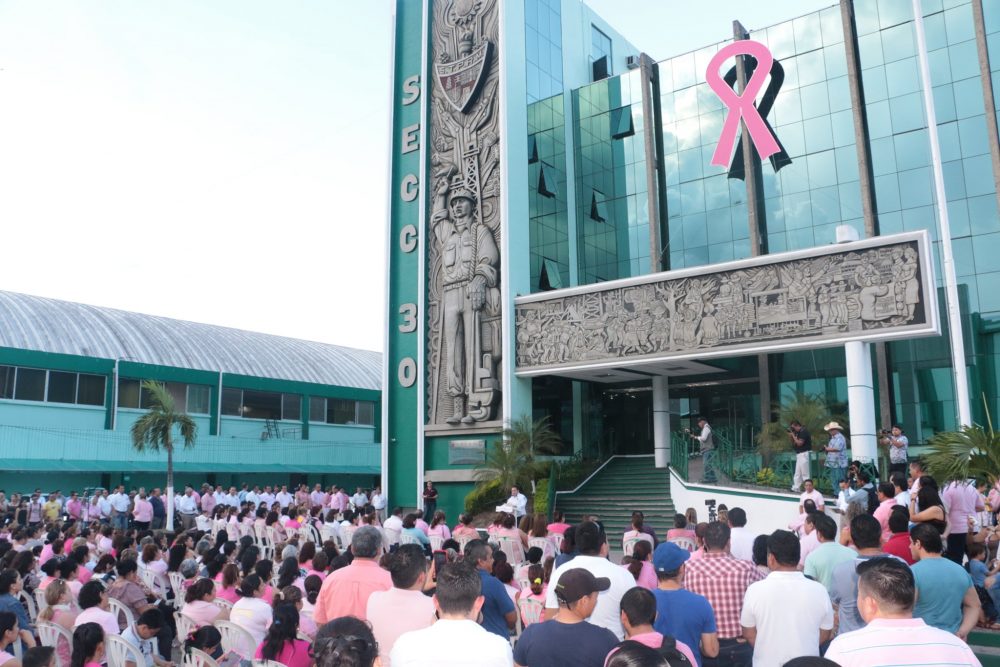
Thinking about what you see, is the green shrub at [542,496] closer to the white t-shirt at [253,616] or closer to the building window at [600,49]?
the white t-shirt at [253,616]

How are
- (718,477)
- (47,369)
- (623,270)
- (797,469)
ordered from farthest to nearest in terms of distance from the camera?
(47,369)
(623,270)
(718,477)
(797,469)

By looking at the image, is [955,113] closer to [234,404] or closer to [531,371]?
[531,371]

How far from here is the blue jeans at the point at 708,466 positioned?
21.2 m

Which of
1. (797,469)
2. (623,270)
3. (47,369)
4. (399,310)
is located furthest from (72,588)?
(47,369)

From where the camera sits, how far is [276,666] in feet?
18.2

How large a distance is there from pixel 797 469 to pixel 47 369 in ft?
90.9

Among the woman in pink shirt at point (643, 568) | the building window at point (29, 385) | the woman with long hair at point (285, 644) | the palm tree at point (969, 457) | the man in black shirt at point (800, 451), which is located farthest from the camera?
the building window at point (29, 385)

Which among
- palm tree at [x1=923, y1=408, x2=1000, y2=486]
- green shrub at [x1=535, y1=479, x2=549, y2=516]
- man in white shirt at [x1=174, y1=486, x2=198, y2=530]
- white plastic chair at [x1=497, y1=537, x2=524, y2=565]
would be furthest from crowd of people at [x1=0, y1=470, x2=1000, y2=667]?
man in white shirt at [x1=174, y1=486, x2=198, y2=530]

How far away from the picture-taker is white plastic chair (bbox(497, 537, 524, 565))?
13.4 meters

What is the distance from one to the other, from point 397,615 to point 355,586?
1.06m

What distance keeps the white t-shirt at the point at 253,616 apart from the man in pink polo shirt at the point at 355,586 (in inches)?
45.9

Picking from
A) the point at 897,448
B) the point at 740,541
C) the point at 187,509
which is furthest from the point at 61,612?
the point at 187,509

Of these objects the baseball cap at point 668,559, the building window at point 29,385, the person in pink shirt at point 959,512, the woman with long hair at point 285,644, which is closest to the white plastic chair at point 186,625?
the woman with long hair at point 285,644

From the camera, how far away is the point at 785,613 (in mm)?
5289
